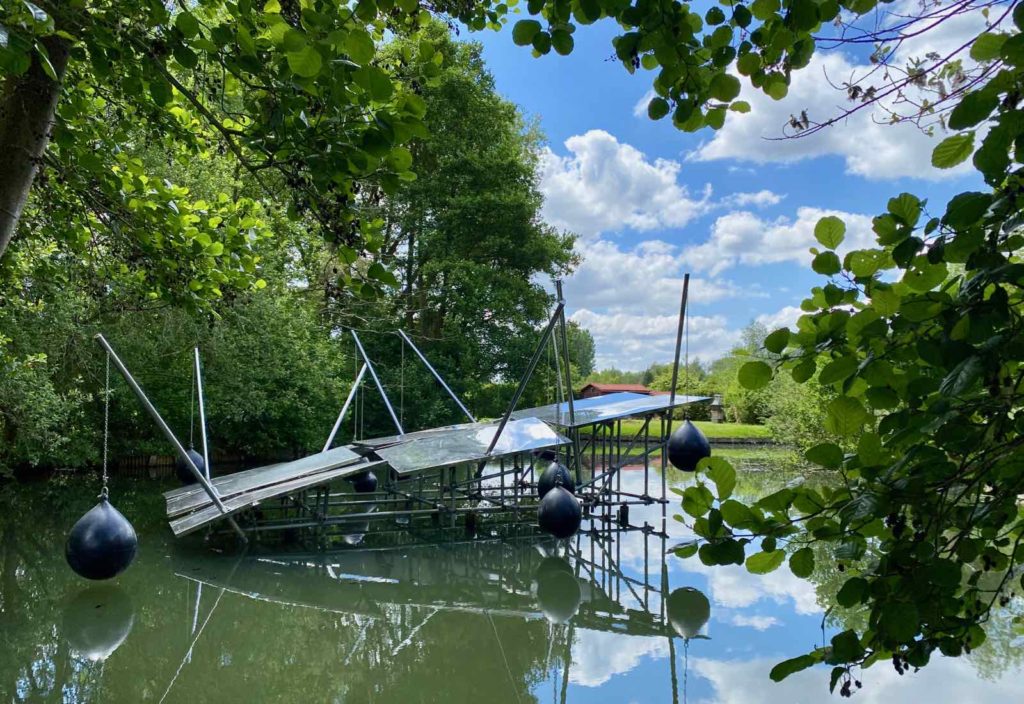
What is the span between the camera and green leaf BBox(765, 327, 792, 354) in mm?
1389

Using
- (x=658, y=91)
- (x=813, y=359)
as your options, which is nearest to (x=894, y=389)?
(x=813, y=359)

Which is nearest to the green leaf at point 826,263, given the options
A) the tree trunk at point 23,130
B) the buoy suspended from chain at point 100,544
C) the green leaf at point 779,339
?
the green leaf at point 779,339

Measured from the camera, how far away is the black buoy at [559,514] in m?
9.09

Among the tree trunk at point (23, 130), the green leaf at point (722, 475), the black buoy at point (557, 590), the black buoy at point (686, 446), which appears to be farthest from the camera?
the black buoy at point (686, 446)

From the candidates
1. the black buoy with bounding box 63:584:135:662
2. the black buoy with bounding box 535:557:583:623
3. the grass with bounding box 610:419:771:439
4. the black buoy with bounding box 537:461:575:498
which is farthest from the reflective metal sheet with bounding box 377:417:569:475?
the grass with bounding box 610:419:771:439

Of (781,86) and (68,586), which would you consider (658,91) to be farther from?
(68,586)

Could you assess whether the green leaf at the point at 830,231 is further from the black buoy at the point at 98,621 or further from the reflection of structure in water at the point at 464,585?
the black buoy at the point at 98,621

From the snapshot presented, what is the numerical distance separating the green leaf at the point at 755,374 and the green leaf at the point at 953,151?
456 mm

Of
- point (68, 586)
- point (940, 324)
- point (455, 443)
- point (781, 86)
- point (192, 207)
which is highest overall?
point (192, 207)

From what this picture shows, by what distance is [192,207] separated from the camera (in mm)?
5539

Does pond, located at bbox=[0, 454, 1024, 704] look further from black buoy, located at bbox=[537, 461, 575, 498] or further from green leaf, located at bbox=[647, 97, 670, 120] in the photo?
green leaf, located at bbox=[647, 97, 670, 120]

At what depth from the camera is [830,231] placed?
1.34m

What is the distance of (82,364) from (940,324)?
18.2 metres

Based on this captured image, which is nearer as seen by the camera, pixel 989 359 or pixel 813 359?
pixel 989 359
